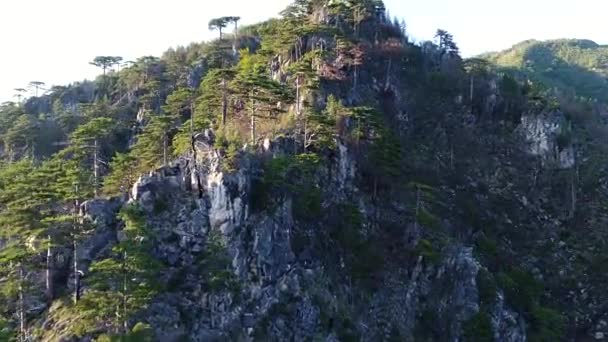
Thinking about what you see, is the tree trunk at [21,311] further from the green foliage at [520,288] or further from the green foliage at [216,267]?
the green foliage at [520,288]

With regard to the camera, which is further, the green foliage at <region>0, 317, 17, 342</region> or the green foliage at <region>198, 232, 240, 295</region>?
the green foliage at <region>198, 232, 240, 295</region>

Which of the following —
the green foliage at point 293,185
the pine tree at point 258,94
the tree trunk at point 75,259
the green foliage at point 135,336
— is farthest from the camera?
the pine tree at point 258,94

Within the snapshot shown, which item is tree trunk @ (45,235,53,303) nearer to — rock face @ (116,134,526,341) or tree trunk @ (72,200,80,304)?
tree trunk @ (72,200,80,304)

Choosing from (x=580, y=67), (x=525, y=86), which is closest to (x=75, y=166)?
(x=525, y=86)

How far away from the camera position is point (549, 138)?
6325 cm

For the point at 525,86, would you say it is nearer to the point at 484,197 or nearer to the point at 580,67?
the point at 484,197

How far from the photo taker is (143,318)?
35.5 meters

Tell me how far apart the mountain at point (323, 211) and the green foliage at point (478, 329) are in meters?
0.10

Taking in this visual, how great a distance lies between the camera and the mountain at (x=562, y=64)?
13988cm

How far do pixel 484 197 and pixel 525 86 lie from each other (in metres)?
19.1

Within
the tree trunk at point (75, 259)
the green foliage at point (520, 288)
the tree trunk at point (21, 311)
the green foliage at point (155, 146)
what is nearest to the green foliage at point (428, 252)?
the green foliage at point (520, 288)

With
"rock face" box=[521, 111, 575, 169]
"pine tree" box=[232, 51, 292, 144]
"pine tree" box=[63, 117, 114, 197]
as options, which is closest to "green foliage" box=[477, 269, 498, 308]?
"pine tree" box=[232, 51, 292, 144]

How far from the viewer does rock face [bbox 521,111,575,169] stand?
206 ft

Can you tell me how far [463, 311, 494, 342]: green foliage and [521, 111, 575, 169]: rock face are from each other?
2392 centimetres
